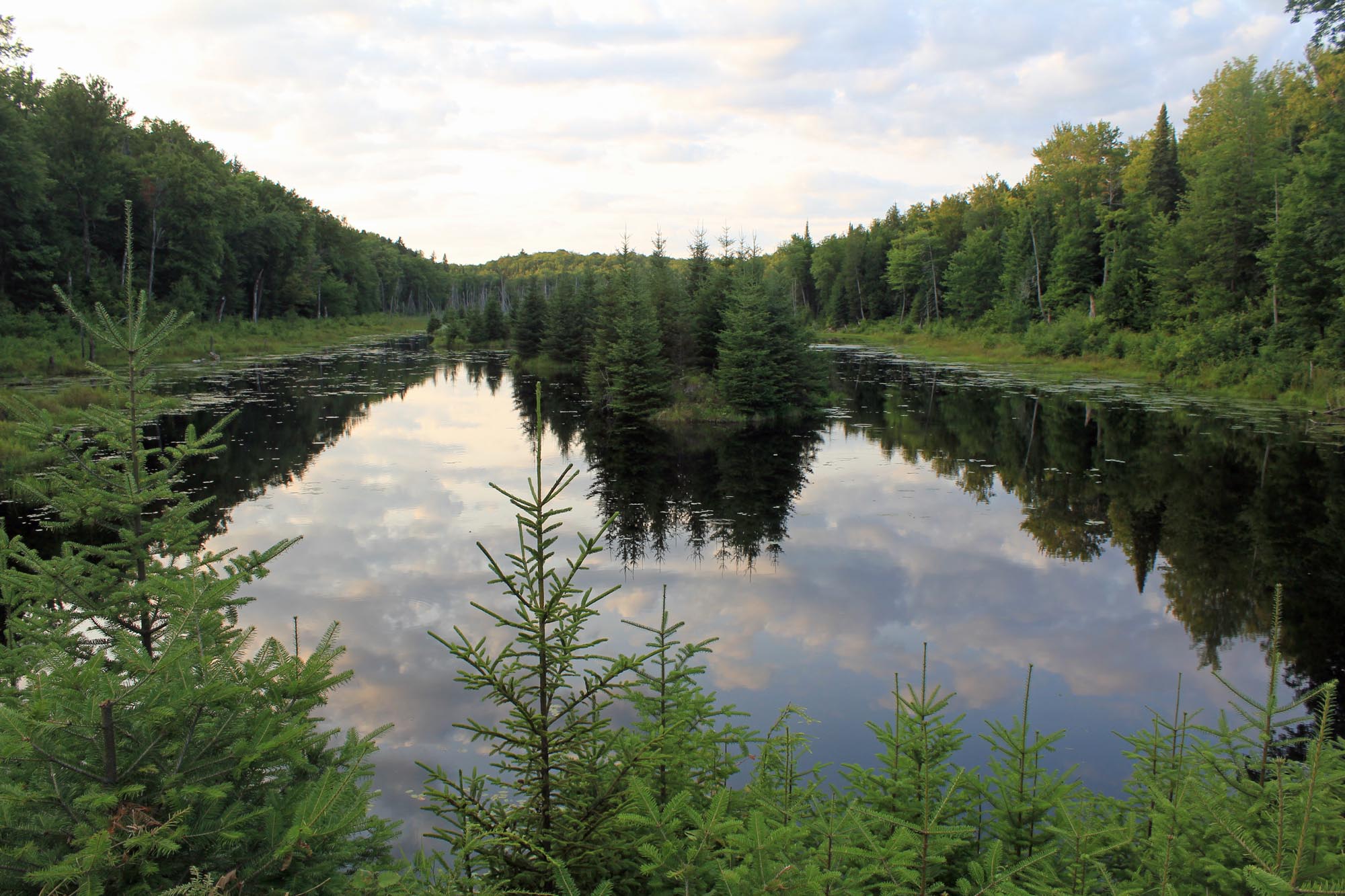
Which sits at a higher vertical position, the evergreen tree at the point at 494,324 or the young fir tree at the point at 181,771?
the evergreen tree at the point at 494,324

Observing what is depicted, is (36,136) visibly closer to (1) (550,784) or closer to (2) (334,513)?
(2) (334,513)

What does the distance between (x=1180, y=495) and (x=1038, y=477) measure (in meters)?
3.16

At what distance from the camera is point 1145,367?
37750mm

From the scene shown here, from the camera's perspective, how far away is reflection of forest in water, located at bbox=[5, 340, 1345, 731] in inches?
478

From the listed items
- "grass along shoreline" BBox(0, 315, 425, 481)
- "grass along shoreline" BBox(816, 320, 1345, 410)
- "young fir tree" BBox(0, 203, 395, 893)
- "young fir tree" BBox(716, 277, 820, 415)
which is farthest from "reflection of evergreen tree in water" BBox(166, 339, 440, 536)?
"grass along shoreline" BBox(816, 320, 1345, 410)

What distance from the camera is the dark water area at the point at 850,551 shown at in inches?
347

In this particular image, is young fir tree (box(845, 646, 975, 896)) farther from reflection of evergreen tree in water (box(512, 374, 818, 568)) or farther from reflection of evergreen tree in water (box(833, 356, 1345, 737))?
reflection of evergreen tree in water (box(833, 356, 1345, 737))

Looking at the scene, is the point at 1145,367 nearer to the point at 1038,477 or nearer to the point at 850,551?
the point at 1038,477

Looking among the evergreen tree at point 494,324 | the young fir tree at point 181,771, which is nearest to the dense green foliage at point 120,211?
the evergreen tree at point 494,324

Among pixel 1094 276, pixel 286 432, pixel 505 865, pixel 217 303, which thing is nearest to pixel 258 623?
pixel 505 865

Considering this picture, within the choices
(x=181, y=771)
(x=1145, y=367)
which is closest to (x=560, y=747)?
(x=181, y=771)

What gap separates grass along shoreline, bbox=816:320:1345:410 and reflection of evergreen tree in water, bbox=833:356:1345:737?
3.91 meters

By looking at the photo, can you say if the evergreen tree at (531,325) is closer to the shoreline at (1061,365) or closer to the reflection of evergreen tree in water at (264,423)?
the reflection of evergreen tree in water at (264,423)

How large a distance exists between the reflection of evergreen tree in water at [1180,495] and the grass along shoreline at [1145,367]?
12.8 ft
